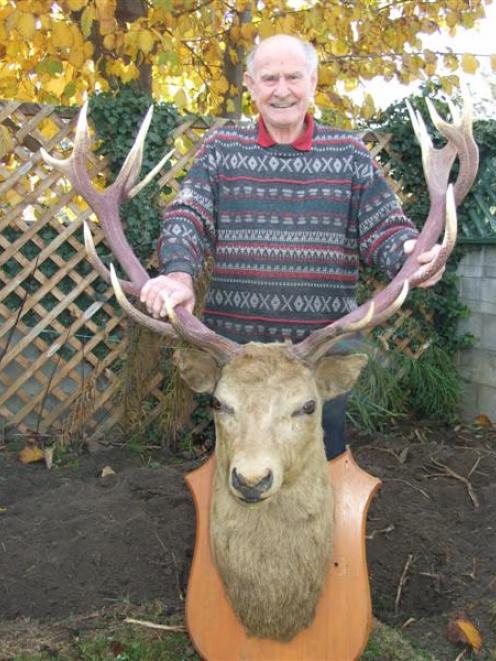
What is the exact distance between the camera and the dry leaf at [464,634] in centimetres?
249

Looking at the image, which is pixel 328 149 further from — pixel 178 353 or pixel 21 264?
pixel 21 264

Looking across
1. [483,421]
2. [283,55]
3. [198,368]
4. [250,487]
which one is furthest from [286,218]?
[483,421]

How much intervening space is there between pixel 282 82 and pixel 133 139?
95.1 inches

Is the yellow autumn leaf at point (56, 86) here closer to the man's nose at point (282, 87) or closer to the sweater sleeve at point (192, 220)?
the sweater sleeve at point (192, 220)

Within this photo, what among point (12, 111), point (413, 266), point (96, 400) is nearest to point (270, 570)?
point (413, 266)

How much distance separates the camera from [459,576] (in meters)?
2.97

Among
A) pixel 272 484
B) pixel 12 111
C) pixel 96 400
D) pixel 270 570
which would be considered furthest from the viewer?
pixel 96 400

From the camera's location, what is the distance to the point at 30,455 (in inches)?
176

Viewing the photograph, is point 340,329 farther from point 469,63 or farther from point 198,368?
point 469,63

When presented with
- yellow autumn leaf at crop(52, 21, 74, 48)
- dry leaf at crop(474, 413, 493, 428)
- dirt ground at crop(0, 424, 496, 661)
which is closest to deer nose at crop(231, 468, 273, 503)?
dirt ground at crop(0, 424, 496, 661)

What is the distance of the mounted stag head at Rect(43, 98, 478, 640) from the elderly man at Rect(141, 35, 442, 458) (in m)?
0.32

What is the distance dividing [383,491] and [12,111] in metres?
2.99

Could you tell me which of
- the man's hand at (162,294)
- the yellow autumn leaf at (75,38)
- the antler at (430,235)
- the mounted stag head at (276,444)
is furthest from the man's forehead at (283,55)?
the yellow autumn leaf at (75,38)

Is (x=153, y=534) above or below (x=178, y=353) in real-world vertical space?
below
